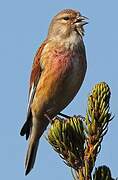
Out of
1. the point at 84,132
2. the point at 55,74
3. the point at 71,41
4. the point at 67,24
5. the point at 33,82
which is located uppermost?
the point at 67,24

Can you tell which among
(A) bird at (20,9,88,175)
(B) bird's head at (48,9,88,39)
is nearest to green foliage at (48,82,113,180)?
(A) bird at (20,9,88,175)

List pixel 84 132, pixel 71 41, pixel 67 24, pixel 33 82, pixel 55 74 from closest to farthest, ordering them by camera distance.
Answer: pixel 84 132
pixel 55 74
pixel 71 41
pixel 33 82
pixel 67 24

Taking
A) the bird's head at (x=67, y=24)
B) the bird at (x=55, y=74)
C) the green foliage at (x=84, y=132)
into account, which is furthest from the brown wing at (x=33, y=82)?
the green foliage at (x=84, y=132)

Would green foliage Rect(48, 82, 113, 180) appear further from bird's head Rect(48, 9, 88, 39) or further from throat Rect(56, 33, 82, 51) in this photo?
bird's head Rect(48, 9, 88, 39)

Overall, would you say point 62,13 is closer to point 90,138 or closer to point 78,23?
point 78,23

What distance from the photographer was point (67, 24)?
6.97 meters

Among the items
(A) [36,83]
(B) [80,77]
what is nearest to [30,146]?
(A) [36,83]

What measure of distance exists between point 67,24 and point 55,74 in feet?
3.45

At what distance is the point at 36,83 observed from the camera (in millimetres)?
6805

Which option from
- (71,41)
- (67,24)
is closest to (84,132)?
(71,41)

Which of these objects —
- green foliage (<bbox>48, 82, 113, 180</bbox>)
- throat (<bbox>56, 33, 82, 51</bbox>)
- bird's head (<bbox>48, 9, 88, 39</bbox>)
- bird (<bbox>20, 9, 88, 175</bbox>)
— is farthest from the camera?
bird's head (<bbox>48, 9, 88, 39</bbox>)

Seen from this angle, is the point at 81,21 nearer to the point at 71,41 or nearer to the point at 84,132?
the point at 71,41

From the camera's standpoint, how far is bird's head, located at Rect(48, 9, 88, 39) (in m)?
6.67

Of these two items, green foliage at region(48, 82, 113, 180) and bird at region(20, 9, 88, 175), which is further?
bird at region(20, 9, 88, 175)
